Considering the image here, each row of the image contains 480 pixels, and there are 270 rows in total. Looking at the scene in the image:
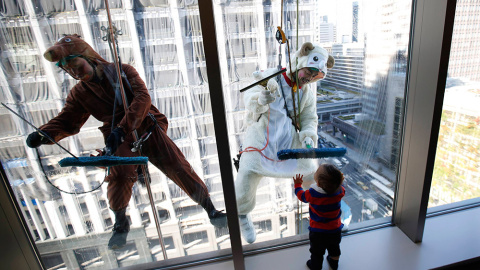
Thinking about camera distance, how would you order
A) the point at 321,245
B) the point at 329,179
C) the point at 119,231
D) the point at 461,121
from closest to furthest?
the point at 329,179 → the point at 321,245 → the point at 119,231 → the point at 461,121

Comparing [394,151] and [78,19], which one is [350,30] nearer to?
[394,151]

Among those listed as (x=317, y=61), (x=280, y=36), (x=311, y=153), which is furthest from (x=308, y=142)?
(x=280, y=36)

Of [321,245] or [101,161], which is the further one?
[321,245]

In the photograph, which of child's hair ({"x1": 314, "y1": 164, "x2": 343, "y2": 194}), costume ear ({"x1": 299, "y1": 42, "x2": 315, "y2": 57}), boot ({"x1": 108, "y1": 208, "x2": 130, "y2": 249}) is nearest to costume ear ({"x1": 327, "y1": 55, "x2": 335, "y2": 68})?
costume ear ({"x1": 299, "y1": 42, "x2": 315, "y2": 57})

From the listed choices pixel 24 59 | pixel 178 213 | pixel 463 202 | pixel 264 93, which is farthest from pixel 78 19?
pixel 463 202

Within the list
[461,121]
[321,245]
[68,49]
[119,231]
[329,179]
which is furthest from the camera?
[461,121]

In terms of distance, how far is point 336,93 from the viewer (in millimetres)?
1302

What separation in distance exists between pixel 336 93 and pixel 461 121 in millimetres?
785

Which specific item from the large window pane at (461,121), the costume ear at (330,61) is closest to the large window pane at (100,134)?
the costume ear at (330,61)

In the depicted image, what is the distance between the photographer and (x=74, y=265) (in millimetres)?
1349

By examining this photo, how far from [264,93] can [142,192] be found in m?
0.74

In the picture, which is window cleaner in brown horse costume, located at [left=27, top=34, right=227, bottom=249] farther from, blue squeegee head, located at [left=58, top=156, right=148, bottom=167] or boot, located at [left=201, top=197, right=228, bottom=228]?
boot, located at [left=201, top=197, right=228, bottom=228]

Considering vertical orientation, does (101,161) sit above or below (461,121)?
above

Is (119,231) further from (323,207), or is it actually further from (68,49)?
(323,207)
